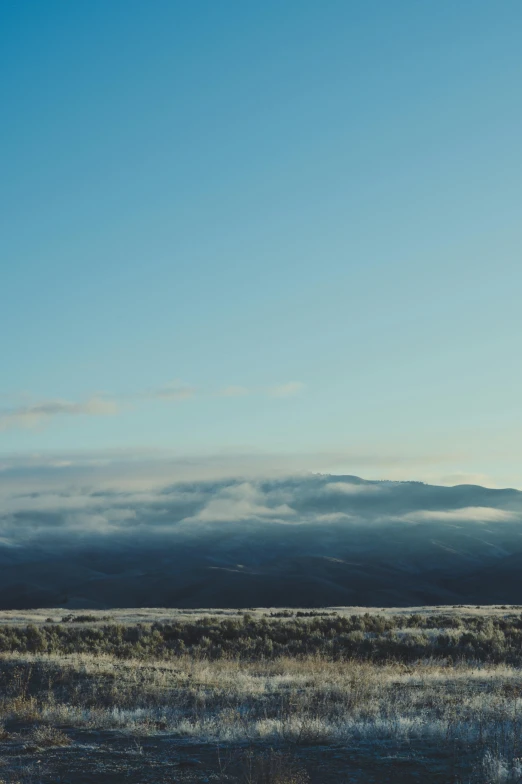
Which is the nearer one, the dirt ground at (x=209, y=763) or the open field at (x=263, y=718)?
the dirt ground at (x=209, y=763)

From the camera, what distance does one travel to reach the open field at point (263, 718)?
9562mm

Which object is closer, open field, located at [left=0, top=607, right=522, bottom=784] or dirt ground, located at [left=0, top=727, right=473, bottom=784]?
dirt ground, located at [left=0, top=727, right=473, bottom=784]

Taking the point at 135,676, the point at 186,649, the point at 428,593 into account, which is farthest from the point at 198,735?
the point at 428,593

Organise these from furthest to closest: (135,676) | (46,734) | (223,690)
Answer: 1. (135,676)
2. (223,690)
3. (46,734)

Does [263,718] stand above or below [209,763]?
below

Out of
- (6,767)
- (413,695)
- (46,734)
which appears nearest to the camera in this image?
(6,767)

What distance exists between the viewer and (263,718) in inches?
511

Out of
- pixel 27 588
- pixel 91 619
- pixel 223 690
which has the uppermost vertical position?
pixel 223 690

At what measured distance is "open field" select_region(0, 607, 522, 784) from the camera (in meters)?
9.56

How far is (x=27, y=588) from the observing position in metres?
141

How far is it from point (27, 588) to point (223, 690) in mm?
134855

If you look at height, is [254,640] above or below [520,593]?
above

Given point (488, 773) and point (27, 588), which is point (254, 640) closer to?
point (488, 773)

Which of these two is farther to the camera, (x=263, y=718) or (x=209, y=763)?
(x=263, y=718)
